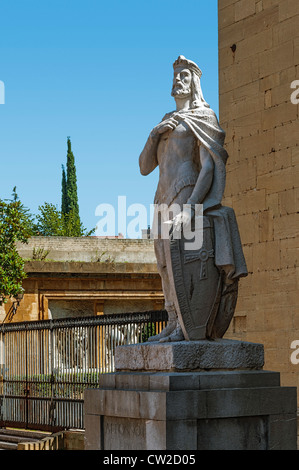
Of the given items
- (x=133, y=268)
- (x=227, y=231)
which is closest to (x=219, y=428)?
(x=227, y=231)

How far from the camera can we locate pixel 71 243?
82.4 ft

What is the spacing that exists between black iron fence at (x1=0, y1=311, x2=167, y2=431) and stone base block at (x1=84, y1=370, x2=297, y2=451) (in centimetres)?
457

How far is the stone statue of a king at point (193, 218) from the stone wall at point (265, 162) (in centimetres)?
512

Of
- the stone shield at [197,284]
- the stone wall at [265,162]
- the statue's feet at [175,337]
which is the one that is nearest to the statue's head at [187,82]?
the stone shield at [197,284]

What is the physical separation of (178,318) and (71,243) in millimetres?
17743

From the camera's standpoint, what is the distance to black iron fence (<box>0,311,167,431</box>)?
44.5 ft

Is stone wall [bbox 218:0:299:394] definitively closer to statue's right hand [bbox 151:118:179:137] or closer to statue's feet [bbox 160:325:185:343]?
statue's right hand [bbox 151:118:179:137]

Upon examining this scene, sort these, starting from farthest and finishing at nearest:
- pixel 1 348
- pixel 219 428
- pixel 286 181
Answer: pixel 1 348 → pixel 286 181 → pixel 219 428

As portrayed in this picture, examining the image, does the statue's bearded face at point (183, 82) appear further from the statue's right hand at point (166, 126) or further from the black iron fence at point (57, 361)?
the black iron fence at point (57, 361)

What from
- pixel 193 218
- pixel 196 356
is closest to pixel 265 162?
pixel 193 218

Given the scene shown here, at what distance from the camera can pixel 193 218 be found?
7.55 metres

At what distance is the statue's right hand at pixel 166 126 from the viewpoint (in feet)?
26.1

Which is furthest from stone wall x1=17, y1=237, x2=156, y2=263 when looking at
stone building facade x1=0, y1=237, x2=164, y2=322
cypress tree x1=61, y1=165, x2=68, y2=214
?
cypress tree x1=61, y1=165, x2=68, y2=214

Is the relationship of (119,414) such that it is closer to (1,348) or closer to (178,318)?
(178,318)
